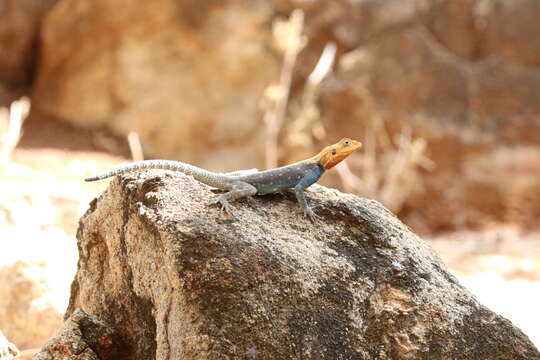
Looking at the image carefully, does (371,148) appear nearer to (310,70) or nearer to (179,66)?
(310,70)

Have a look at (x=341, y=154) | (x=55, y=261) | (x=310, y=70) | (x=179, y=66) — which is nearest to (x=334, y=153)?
(x=341, y=154)

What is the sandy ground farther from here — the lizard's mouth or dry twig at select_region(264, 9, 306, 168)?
dry twig at select_region(264, 9, 306, 168)

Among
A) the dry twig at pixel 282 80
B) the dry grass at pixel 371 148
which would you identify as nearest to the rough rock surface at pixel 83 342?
the dry twig at pixel 282 80

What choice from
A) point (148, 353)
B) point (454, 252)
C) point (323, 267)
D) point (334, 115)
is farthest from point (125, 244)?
point (334, 115)

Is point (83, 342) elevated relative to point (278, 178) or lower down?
lower down

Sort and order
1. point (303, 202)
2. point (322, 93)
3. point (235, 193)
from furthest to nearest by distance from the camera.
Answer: point (322, 93) < point (303, 202) < point (235, 193)

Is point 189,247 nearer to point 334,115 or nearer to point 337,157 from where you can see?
point 337,157

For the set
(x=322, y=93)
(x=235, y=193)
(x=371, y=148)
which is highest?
(x=322, y=93)
